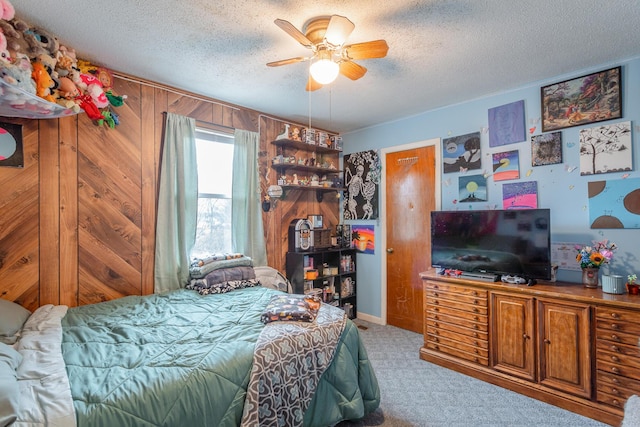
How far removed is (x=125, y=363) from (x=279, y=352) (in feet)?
2.41

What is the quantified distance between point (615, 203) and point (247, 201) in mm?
3275

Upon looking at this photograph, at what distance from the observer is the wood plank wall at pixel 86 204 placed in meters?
2.20

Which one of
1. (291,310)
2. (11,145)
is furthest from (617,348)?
(11,145)

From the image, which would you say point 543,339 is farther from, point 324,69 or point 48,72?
point 48,72

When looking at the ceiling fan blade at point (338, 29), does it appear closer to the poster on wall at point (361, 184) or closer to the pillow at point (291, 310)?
the pillow at point (291, 310)

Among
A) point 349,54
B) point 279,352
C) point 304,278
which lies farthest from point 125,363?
point 304,278

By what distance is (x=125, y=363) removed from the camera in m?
1.46

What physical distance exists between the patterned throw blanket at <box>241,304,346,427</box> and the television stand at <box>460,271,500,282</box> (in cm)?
150

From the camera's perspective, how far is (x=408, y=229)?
3.80 m

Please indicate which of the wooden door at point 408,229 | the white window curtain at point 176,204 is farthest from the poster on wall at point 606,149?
the white window curtain at point 176,204

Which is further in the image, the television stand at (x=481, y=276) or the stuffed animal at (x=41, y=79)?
the television stand at (x=481, y=276)

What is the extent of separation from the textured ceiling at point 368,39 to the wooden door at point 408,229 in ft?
3.02

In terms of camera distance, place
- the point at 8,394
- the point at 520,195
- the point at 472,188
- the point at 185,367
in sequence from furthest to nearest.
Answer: the point at 472,188
the point at 520,195
the point at 185,367
the point at 8,394

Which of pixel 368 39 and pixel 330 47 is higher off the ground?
pixel 368 39
